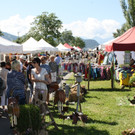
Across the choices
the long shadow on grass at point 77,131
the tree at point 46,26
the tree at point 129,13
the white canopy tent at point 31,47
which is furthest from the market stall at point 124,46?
the tree at point 46,26

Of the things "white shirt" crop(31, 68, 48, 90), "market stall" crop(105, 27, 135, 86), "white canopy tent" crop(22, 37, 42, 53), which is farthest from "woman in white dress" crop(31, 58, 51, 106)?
"white canopy tent" crop(22, 37, 42, 53)

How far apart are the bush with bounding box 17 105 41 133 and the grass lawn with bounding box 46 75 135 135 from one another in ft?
2.31

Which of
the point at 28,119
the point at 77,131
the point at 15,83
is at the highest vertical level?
the point at 15,83

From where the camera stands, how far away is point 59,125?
22.2 feet

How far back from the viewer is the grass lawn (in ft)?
20.5

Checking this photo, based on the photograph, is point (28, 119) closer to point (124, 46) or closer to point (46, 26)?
point (124, 46)

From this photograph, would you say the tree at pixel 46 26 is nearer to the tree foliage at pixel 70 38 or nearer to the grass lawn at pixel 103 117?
the grass lawn at pixel 103 117

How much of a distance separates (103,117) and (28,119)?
10.5ft

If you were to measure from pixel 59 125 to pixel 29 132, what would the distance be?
1.30 meters

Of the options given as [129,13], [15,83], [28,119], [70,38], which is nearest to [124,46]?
[15,83]

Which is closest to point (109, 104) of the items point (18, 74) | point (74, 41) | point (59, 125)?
point (59, 125)

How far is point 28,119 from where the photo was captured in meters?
5.09

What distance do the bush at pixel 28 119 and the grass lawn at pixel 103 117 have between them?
0.70m

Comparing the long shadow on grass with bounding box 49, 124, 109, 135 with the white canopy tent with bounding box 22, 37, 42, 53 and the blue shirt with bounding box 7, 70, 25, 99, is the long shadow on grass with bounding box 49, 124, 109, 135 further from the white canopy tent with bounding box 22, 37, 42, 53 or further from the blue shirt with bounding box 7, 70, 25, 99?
the white canopy tent with bounding box 22, 37, 42, 53
